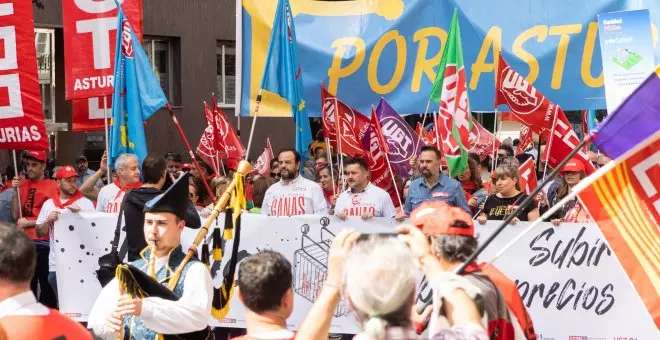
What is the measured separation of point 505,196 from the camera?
920cm

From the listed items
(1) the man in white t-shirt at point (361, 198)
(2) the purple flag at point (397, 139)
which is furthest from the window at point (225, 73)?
(1) the man in white t-shirt at point (361, 198)

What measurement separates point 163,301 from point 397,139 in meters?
7.82

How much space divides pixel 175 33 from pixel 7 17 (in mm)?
14756

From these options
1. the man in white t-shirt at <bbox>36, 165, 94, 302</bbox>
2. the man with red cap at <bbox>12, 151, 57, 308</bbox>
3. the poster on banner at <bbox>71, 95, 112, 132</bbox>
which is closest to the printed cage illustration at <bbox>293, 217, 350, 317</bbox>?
the man in white t-shirt at <bbox>36, 165, 94, 302</bbox>

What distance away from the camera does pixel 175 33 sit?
2508cm

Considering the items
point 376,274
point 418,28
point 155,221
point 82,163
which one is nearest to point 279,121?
point 82,163

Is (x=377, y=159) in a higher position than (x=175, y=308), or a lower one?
higher

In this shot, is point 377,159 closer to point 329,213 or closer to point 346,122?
point 346,122

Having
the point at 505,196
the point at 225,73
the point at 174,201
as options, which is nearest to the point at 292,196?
the point at 505,196

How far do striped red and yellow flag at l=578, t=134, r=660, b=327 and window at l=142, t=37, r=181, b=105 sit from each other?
21.4 meters

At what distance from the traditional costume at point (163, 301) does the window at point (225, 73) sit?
21.2 m

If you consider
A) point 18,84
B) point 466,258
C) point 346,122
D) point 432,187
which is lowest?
point 432,187

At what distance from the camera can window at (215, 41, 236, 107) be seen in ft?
86.7

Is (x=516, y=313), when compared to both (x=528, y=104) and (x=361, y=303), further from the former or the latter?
(x=528, y=104)
